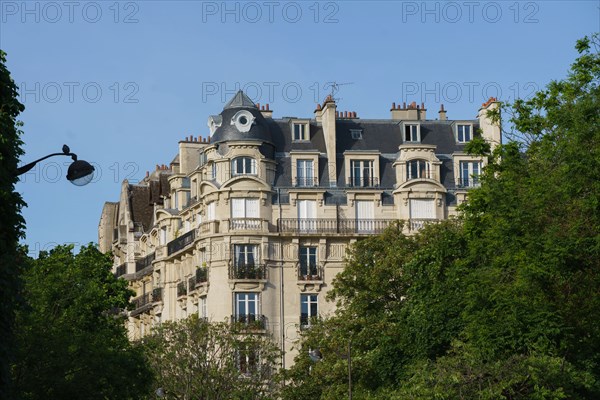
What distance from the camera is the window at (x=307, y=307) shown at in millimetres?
68562

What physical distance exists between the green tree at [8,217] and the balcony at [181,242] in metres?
45.5

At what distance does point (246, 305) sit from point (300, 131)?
391 inches

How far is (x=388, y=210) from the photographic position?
70562 millimetres

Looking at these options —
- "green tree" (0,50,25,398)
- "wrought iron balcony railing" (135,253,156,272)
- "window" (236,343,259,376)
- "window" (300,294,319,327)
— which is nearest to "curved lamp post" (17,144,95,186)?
"green tree" (0,50,25,398)

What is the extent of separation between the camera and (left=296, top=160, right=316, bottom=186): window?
70.4m

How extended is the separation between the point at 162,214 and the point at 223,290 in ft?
44.8

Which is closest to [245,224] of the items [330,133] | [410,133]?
[330,133]

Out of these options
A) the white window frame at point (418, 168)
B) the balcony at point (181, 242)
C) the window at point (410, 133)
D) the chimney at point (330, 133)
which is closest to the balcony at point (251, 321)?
the balcony at point (181, 242)

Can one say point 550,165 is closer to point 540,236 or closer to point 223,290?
point 540,236

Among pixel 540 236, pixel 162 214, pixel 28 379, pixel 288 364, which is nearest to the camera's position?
pixel 28 379

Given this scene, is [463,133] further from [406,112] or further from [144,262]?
[144,262]

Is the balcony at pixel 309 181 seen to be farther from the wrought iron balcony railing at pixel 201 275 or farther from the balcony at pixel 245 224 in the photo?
the wrought iron balcony railing at pixel 201 275

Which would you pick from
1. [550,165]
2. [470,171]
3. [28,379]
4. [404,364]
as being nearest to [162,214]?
[470,171]

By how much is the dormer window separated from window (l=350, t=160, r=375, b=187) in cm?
551
